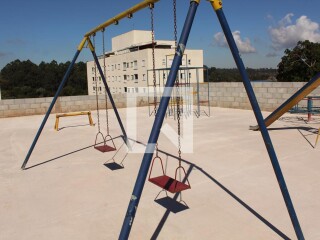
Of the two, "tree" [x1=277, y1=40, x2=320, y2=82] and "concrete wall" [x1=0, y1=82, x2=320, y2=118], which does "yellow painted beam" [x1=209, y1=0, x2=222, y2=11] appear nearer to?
"concrete wall" [x1=0, y1=82, x2=320, y2=118]

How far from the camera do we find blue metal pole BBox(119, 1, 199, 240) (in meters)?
2.64

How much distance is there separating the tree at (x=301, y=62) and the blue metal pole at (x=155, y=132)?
48.0 m

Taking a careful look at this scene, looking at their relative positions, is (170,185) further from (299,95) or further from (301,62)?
(301,62)

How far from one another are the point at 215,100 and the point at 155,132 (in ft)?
43.1

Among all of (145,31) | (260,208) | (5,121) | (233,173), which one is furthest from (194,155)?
(145,31)

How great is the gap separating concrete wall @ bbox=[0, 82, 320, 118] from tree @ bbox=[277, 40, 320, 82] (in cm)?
3584

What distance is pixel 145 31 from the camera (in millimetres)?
68188

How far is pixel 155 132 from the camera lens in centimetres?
281

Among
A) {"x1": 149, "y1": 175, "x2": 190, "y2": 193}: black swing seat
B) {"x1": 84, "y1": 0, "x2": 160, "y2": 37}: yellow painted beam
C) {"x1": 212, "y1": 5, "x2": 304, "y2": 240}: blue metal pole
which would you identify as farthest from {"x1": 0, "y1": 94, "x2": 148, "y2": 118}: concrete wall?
{"x1": 212, "y1": 5, "x2": 304, "y2": 240}: blue metal pole

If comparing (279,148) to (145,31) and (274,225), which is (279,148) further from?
(145,31)

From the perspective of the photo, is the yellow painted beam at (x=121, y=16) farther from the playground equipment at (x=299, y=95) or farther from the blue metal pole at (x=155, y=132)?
the playground equipment at (x=299, y=95)

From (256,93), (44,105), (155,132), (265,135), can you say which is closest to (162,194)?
(265,135)

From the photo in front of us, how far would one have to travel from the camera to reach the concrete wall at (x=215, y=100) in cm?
1277

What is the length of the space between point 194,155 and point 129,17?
3.16 metres
